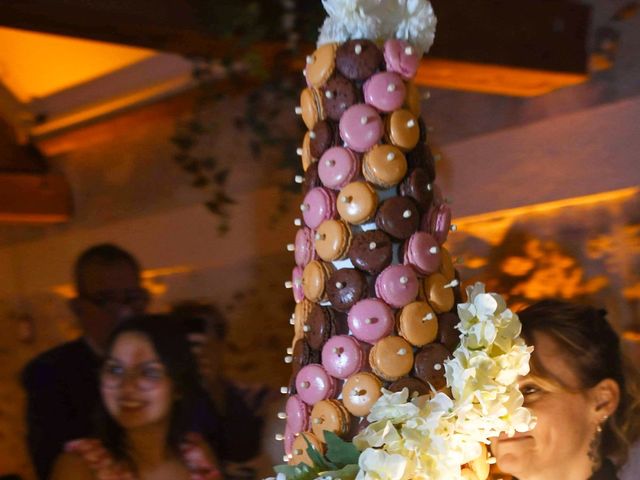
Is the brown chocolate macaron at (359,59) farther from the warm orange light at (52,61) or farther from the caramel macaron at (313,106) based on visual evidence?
the warm orange light at (52,61)

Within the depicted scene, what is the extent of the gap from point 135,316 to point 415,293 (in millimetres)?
839

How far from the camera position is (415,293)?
829 mm

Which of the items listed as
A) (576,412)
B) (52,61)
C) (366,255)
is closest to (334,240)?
(366,255)

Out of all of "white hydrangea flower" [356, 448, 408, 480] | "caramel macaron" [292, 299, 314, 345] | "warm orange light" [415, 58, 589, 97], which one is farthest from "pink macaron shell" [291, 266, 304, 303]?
"warm orange light" [415, 58, 589, 97]

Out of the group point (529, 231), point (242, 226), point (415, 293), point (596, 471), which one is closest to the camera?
point (415, 293)

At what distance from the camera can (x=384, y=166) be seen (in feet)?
2.73

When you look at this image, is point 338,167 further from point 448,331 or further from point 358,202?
point 448,331

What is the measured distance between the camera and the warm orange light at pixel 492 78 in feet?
4.85

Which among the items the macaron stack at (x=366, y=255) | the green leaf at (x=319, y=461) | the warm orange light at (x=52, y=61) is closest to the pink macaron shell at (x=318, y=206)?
the macaron stack at (x=366, y=255)

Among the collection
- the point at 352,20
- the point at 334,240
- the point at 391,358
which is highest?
the point at 352,20

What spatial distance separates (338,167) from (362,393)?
0.21 meters

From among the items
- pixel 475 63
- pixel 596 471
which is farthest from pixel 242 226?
pixel 596 471

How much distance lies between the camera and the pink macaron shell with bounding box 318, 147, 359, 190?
84 centimetres

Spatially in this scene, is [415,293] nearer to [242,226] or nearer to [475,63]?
[475,63]
